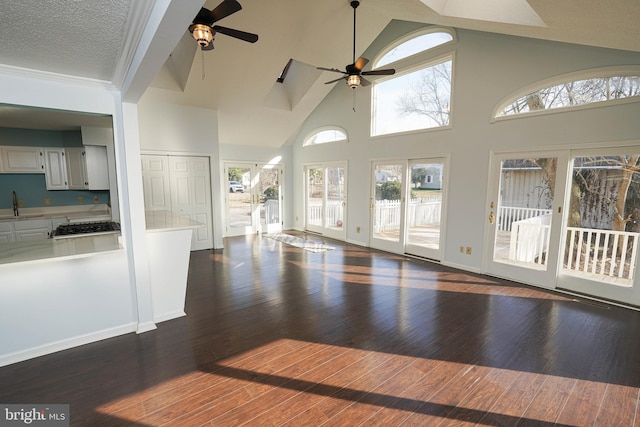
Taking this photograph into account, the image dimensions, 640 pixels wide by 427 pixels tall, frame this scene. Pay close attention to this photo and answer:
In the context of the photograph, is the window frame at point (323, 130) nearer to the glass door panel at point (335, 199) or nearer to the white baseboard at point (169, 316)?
the glass door panel at point (335, 199)

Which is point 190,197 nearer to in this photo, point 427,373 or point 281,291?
point 281,291

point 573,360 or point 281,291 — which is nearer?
point 573,360

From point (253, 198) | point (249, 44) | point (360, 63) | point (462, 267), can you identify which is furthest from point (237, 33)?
point (253, 198)

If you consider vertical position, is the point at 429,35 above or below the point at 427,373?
above

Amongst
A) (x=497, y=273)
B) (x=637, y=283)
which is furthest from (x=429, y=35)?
(x=637, y=283)

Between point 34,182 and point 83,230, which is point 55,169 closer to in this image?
point 34,182

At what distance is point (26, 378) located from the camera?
222 cm

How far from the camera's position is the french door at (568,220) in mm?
3465

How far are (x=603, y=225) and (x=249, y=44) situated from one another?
18.4 feet

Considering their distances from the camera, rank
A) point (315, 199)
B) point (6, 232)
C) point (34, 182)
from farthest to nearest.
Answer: point (315, 199) < point (34, 182) < point (6, 232)

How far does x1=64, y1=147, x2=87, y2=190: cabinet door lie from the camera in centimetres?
520

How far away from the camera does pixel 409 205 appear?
18.7 ft

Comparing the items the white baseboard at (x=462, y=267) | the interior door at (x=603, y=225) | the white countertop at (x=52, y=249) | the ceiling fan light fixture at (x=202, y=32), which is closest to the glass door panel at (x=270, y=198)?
the white baseboard at (x=462, y=267)

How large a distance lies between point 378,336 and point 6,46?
3.66 meters
